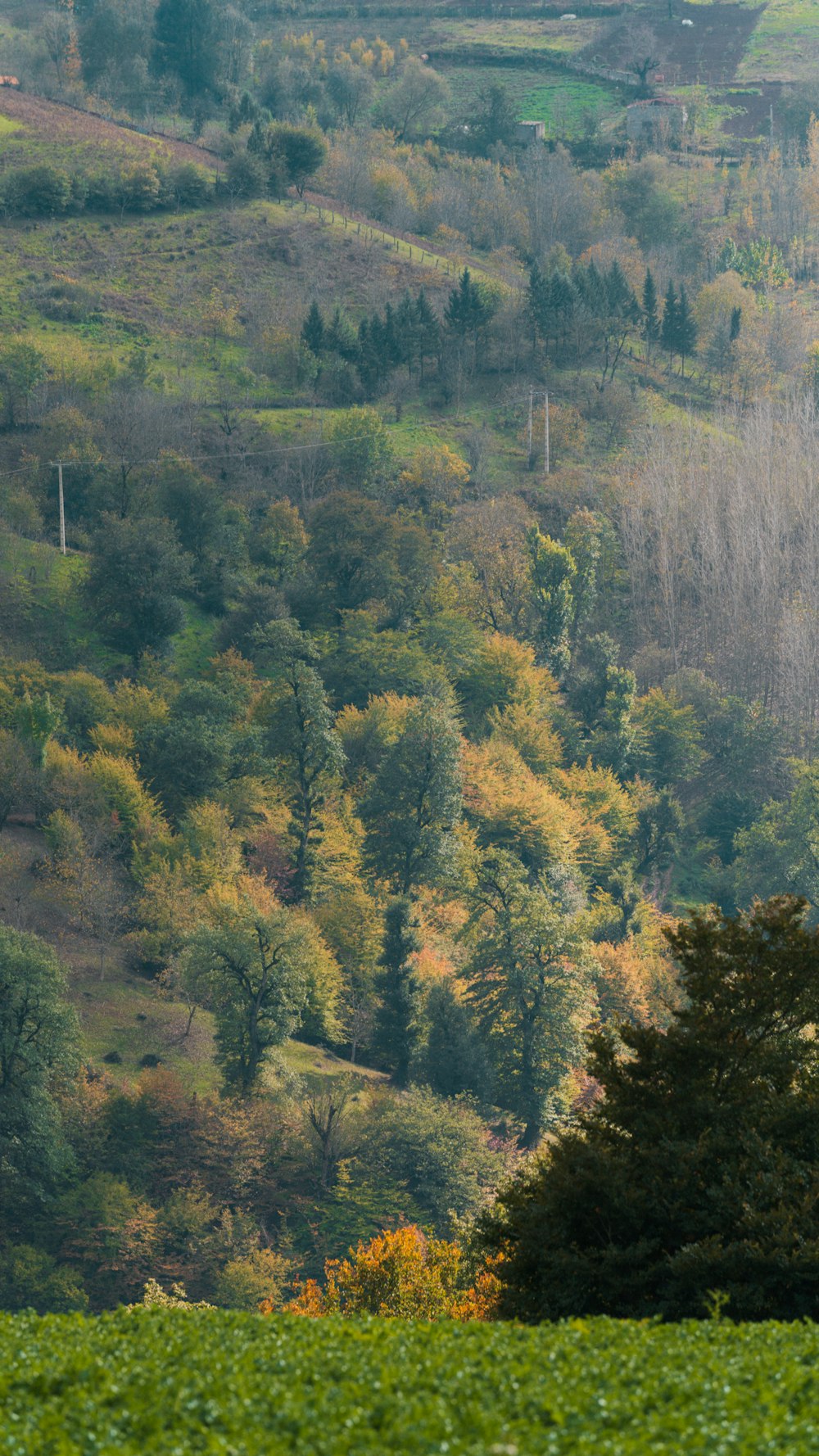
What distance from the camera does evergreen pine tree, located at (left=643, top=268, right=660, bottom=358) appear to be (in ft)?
424

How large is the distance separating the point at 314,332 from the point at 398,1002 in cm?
6123

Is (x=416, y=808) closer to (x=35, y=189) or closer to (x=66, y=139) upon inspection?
(x=35, y=189)

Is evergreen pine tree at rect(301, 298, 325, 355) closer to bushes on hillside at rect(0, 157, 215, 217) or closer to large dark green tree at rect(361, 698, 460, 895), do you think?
bushes on hillside at rect(0, 157, 215, 217)

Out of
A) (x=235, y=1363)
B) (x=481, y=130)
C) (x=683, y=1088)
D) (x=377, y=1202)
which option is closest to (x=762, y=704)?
(x=377, y=1202)

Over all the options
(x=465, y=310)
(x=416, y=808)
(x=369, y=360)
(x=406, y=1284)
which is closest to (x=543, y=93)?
(x=465, y=310)

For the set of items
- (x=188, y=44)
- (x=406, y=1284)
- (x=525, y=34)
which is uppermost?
(x=525, y=34)

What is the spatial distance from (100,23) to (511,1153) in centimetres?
13049

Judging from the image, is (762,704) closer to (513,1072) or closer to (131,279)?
(513,1072)

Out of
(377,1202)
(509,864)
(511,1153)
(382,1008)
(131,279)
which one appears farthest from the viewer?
(131,279)

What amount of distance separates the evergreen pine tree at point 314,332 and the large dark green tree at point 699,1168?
90814 millimetres

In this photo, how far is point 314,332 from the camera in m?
112

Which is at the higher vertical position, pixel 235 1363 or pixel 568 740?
pixel 235 1363

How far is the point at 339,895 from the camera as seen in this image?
72000mm

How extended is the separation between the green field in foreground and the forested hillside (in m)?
10.9
